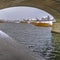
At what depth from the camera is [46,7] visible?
30.5 m

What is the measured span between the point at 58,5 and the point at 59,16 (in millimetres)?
2350

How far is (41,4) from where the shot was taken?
29.6m

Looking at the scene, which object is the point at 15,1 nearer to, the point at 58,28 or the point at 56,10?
the point at 56,10

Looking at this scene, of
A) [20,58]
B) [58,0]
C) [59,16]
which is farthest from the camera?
[59,16]

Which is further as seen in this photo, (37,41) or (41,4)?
(41,4)

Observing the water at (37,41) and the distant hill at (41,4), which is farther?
the distant hill at (41,4)

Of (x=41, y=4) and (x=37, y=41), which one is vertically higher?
(x=41, y=4)

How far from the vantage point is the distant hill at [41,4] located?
93.3 ft

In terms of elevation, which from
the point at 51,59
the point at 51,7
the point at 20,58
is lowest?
the point at 51,59

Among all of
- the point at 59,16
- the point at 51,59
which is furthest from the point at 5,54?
the point at 59,16

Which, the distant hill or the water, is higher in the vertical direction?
the distant hill

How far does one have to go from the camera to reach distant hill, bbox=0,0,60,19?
1120 inches

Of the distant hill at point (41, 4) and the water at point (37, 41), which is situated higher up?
the distant hill at point (41, 4)

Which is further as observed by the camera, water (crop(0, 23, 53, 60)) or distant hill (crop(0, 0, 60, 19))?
distant hill (crop(0, 0, 60, 19))
